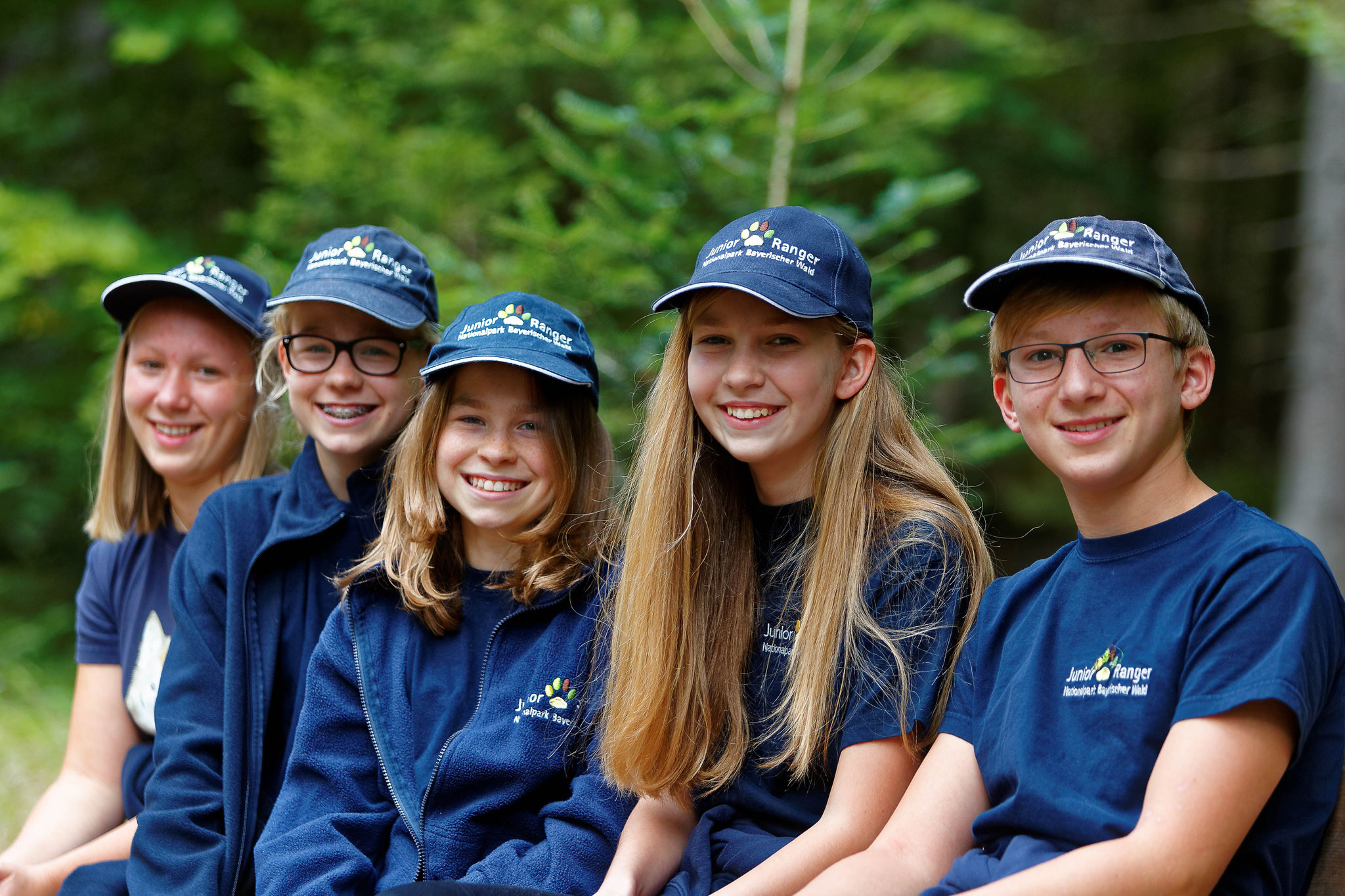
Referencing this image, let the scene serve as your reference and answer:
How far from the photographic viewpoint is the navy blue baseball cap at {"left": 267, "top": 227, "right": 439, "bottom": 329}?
3.04 metres

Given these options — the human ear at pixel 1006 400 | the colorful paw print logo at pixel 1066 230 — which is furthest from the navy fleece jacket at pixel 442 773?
the colorful paw print logo at pixel 1066 230

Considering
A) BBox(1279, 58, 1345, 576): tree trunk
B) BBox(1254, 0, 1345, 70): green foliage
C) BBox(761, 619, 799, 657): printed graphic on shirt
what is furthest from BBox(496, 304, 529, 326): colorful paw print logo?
BBox(1279, 58, 1345, 576): tree trunk

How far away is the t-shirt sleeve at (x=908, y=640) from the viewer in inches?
92.1

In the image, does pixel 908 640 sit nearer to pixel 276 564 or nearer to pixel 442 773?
pixel 442 773

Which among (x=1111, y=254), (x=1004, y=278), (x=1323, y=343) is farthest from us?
(x=1323, y=343)

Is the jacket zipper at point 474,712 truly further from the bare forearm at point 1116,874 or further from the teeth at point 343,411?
the bare forearm at point 1116,874

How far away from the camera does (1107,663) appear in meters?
2.01

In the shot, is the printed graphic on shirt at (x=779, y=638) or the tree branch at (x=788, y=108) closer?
the printed graphic on shirt at (x=779, y=638)

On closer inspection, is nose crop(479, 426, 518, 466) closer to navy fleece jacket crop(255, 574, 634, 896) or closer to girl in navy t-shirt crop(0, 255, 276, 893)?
navy fleece jacket crop(255, 574, 634, 896)

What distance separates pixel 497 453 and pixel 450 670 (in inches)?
20.5

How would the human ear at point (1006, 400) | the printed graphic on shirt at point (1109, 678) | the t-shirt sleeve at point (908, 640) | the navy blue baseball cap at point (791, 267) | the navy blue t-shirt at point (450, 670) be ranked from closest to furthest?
the printed graphic on shirt at point (1109, 678), the human ear at point (1006, 400), the t-shirt sleeve at point (908, 640), the navy blue baseball cap at point (791, 267), the navy blue t-shirt at point (450, 670)

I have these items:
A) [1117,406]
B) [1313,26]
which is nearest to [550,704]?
[1117,406]

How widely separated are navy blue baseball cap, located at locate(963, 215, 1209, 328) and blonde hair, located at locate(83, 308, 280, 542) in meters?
2.27

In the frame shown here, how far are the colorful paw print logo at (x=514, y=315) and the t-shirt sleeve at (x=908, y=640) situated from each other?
3.38 feet
